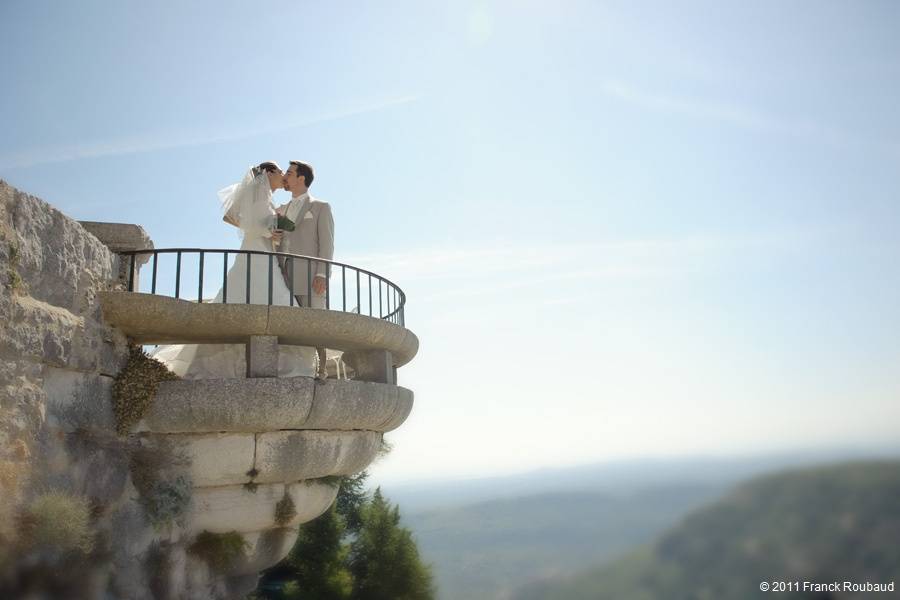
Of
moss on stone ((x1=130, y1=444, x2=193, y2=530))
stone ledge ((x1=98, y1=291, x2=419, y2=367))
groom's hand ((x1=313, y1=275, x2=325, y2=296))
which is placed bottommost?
moss on stone ((x1=130, y1=444, x2=193, y2=530))

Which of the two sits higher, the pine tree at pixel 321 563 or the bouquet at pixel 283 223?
the bouquet at pixel 283 223

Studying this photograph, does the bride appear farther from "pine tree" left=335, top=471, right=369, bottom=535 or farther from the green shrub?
"pine tree" left=335, top=471, right=369, bottom=535

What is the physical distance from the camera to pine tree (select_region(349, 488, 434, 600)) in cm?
2109

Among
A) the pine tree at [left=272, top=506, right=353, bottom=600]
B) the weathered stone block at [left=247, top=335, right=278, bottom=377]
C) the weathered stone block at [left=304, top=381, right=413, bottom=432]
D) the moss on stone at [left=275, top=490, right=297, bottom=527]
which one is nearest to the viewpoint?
the weathered stone block at [left=247, top=335, right=278, bottom=377]

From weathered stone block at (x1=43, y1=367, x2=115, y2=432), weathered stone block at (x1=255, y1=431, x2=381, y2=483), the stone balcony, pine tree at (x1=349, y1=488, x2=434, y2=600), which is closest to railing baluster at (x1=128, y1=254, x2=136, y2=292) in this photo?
the stone balcony

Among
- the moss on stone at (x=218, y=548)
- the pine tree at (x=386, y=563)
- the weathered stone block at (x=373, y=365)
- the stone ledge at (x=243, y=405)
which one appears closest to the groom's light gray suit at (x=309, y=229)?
the weathered stone block at (x=373, y=365)

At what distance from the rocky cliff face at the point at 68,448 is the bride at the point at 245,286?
1221 mm

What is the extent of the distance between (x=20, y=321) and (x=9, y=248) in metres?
0.51

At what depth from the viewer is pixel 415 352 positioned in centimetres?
879

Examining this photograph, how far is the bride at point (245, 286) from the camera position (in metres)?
7.59

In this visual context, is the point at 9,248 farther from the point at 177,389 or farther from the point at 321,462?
the point at 321,462

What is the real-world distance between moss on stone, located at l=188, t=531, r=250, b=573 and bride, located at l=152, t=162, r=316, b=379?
64.8 inches

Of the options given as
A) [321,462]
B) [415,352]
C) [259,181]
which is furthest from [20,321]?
[415,352]

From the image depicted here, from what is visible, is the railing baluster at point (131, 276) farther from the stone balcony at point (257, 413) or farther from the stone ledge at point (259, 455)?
the stone ledge at point (259, 455)
